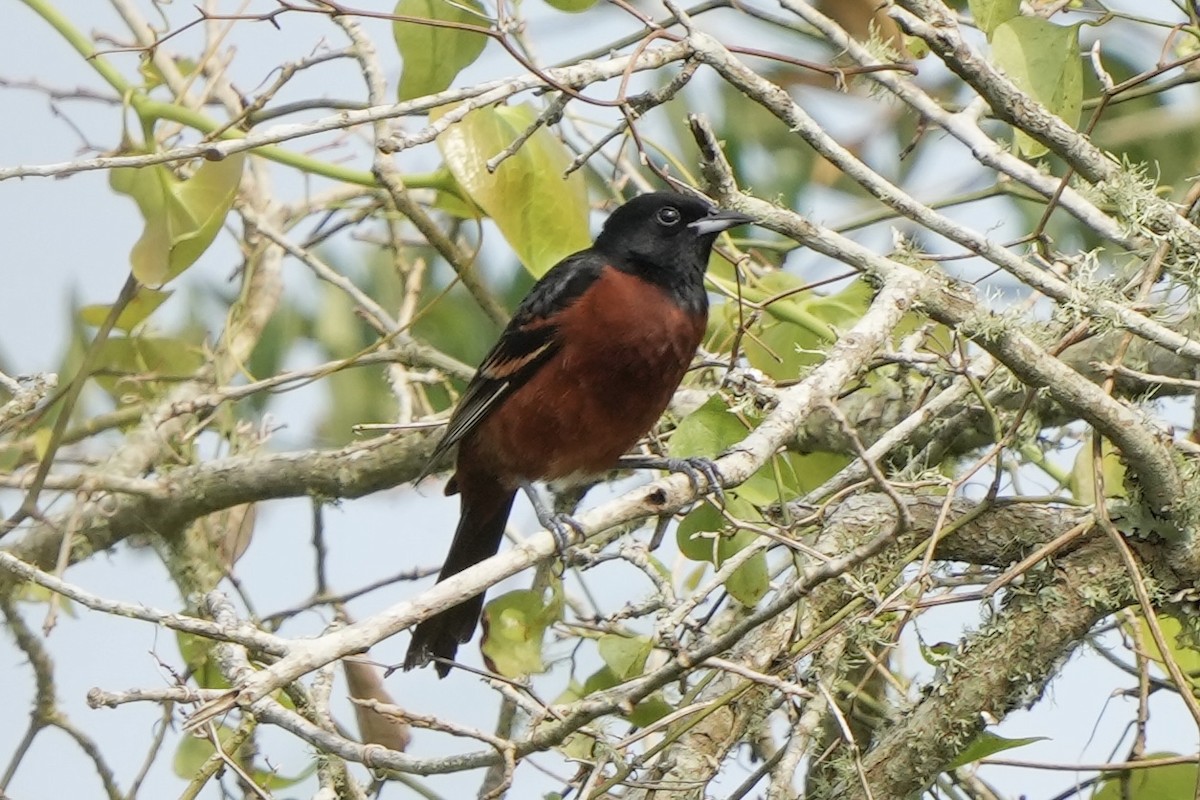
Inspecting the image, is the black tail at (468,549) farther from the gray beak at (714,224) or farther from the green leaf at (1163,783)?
the green leaf at (1163,783)

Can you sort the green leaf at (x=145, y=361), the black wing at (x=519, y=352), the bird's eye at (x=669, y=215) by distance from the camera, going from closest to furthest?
the black wing at (x=519, y=352)
the bird's eye at (x=669, y=215)
the green leaf at (x=145, y=361)

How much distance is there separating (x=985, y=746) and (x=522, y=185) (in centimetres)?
136

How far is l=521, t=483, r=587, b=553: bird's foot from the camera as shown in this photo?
206cm

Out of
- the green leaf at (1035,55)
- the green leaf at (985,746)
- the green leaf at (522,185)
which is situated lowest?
the green leaf at (985,746)

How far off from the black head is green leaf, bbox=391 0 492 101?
2.46 ft

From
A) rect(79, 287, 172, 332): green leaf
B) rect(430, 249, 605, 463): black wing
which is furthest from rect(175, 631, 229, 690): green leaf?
rect(79, 287, 172, 332): green leaf

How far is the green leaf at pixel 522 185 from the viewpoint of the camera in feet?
9.62

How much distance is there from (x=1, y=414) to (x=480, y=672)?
0.92 meters

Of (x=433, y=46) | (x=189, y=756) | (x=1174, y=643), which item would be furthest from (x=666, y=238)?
(x=189, y=756)

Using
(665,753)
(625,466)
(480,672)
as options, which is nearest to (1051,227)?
(625,466)

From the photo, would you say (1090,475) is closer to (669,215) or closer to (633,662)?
(633,662)

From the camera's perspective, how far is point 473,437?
3.60 meters

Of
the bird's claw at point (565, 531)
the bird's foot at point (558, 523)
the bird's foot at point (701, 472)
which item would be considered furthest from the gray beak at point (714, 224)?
the bird's claw at point (565, 531)

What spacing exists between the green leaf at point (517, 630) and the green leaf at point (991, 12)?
1.29 m
